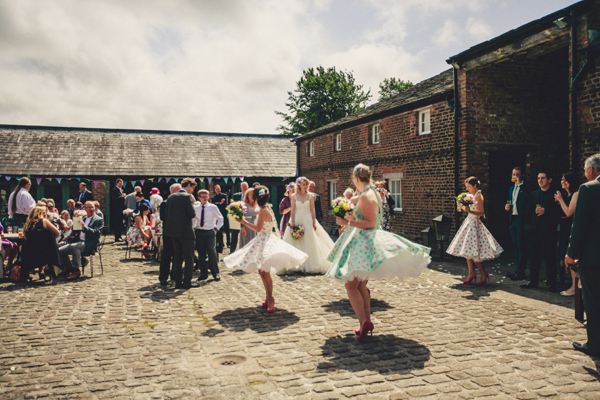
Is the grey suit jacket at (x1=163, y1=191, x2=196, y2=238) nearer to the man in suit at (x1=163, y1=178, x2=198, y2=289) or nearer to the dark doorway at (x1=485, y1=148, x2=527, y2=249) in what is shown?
the man in suit at (x1=163, y1=178, x2=198, y2=289)

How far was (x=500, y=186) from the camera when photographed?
1355cm

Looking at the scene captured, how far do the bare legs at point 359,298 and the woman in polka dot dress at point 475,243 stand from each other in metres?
3.65

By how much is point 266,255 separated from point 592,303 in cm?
412

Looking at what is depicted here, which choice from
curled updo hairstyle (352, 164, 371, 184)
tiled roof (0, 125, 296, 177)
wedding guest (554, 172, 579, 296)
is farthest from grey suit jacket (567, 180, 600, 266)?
tiled roof (0, 125, 296, 177)

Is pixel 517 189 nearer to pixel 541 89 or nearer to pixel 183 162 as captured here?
pixel 541 89

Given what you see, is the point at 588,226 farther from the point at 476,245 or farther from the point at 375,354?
the point at 476,245

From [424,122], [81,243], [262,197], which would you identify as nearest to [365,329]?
[262,197]

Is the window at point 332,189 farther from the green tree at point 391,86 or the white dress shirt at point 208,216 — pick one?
the green tree at point 391,86

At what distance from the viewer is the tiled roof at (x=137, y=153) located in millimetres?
24031

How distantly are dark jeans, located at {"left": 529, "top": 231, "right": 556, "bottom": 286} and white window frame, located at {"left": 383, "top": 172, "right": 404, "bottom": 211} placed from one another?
8079 millimetres

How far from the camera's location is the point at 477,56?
12.1 metres

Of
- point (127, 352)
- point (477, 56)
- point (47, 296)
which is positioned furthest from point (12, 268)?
point (477, 56)

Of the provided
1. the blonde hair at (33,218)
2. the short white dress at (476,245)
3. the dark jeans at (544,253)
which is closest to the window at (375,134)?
the short white dress at (476,245)

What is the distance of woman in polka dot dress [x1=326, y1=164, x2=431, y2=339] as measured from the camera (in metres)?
5.01
